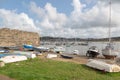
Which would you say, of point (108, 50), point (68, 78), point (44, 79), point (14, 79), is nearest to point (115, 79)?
point (68, 78)

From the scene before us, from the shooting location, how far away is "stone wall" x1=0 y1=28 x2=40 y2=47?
183ft

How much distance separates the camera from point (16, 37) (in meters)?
59.2

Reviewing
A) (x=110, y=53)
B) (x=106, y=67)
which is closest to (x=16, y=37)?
(x=110, y=53)

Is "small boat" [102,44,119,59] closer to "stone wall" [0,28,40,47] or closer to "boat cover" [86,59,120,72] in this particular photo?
"boat cover" [86,59,120,72]

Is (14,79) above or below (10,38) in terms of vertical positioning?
below

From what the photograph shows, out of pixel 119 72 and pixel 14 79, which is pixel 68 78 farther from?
pixel 119 72

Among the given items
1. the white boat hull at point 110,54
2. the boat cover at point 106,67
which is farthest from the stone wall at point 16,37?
the boat cover at point 106,67

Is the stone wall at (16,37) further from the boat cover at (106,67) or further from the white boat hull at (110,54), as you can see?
the boat cover at (106,67)

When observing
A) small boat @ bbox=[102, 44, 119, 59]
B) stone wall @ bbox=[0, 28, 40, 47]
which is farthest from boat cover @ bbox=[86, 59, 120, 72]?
stone wall @ bbox=[0, 28, 40, 47]

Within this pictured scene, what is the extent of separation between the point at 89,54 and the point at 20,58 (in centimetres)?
1898

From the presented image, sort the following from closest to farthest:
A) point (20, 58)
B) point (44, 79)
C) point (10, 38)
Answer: point (44, 79) < point (20, 58) < point (10, 38)

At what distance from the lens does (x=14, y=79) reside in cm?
1351

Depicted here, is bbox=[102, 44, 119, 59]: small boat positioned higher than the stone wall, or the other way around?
the stone wall

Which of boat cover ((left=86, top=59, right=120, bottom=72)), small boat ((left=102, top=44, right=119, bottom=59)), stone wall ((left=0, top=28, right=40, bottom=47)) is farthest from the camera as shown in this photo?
stone wall ((left=0, top=28, right=40, bottom=47))
